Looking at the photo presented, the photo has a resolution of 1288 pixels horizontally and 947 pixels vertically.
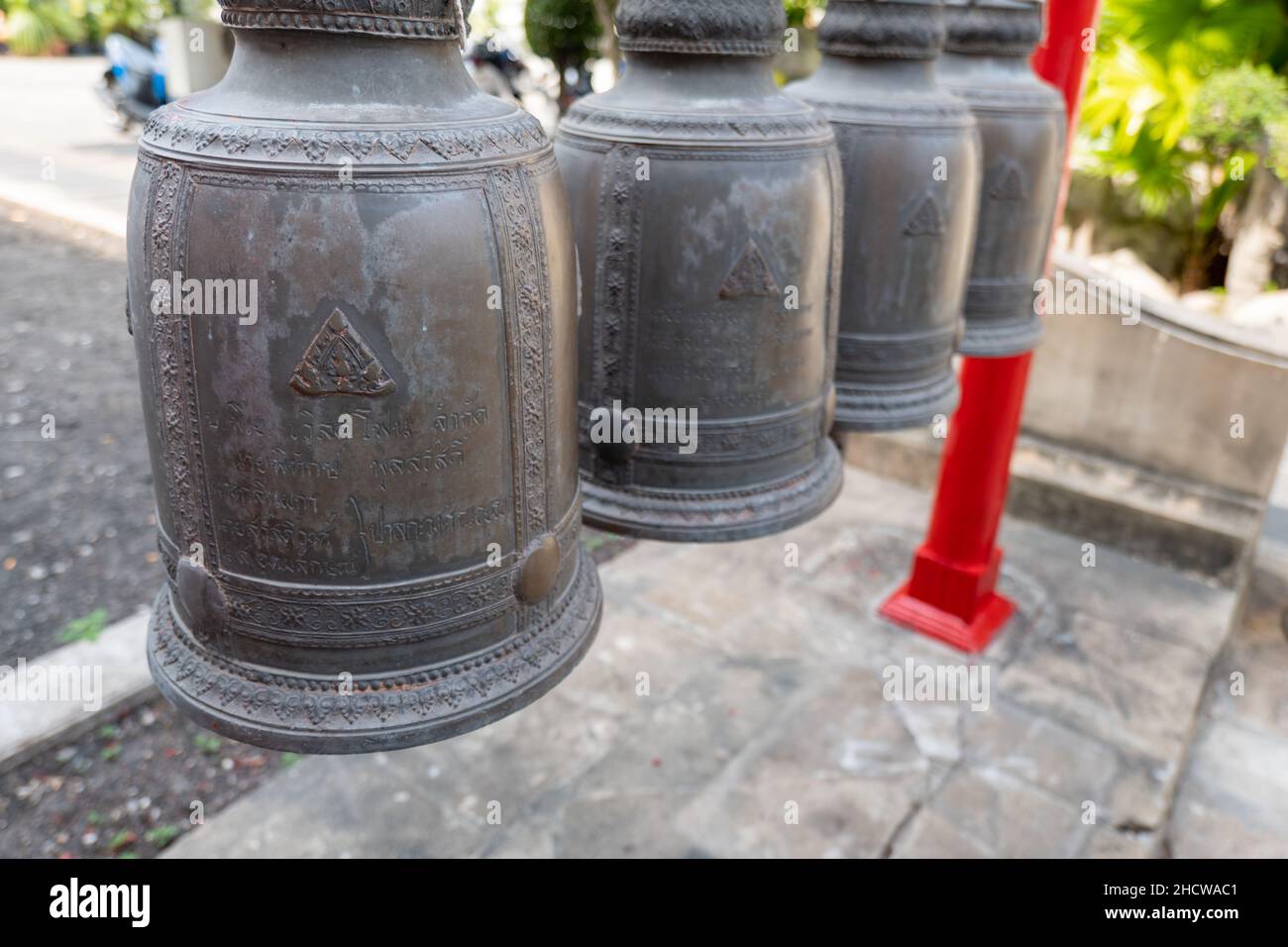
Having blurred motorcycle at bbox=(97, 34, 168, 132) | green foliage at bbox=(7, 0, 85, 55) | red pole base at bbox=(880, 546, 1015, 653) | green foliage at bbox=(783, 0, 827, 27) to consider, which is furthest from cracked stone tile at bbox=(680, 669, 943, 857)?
green foliage at bbox=(7, 0, 85, 55)

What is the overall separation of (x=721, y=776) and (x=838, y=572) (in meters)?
1.89

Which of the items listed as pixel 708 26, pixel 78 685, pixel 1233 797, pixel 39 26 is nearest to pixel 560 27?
pixel 78 685

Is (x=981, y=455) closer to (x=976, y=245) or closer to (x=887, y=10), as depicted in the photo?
(x=976, y=245)

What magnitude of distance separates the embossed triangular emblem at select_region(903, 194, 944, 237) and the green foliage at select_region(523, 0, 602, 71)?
29.1 feet

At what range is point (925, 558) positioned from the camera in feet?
16.9

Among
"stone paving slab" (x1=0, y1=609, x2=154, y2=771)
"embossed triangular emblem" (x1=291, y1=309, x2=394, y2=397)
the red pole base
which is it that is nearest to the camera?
"embossed triangular emblem" (x1=291, y1=309, x2=394, y2=397)

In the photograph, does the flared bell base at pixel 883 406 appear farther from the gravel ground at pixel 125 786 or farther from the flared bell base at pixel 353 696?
the gravel ground at pixel 125 786

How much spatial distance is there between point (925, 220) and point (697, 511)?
2.59ft

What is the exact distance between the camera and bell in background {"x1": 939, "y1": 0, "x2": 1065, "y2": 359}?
244cm

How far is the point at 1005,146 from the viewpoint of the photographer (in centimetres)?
243

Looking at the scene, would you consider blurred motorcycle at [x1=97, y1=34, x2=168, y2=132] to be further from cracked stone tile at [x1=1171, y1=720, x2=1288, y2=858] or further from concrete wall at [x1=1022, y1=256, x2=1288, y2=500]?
cracked stone tile at [x1=1171, y1=720, x2=1288, y2=858]

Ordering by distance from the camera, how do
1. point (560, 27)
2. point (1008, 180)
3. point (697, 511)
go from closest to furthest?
point (697, 511) < point (1008, 180) < point (560, 27)

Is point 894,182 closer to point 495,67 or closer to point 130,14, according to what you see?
point 495,67
